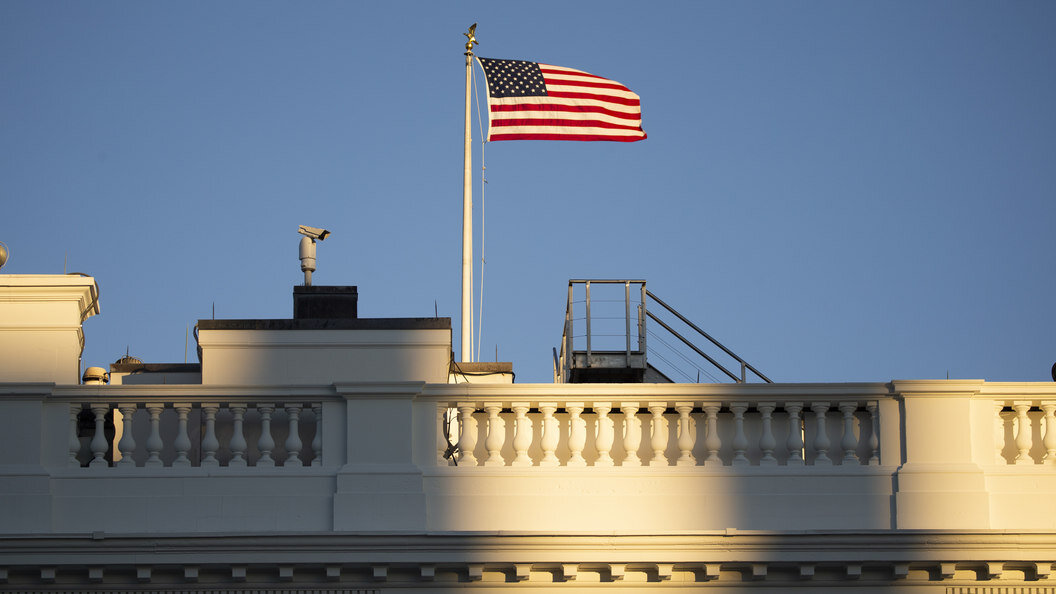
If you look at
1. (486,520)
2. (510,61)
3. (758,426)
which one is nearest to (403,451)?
(486,520)

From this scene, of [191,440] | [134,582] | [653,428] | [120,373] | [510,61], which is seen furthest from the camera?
[510,61]

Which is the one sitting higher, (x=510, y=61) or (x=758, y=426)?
(x=510, y=61)

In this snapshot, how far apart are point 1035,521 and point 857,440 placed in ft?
5.22

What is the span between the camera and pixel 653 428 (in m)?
14.5

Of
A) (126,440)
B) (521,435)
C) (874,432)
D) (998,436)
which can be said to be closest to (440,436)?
(521,435)

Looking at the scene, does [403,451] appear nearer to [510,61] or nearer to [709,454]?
→ [709,454]

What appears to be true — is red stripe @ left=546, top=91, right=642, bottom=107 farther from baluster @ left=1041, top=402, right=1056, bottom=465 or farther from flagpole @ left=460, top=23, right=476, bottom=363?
baluster @ left=1041, top=402, right=1056, bottom=465

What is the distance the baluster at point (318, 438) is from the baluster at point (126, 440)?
1505 mm

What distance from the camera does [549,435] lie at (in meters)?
14.5

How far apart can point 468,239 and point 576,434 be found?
856cm

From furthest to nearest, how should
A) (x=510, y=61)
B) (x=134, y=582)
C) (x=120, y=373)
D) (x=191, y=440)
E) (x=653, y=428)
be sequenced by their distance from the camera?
(x=510, y=61), (x=120, y=373), (x=191, y=440), (x=653, y=428), (x=134, y=582)

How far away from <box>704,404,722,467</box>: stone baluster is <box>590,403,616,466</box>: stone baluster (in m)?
0.81

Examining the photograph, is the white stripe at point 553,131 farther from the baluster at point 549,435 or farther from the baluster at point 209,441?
the baluster at point 209,441

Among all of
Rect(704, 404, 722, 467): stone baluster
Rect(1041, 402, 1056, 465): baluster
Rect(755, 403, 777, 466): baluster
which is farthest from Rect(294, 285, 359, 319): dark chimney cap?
Rect(1041, 402, 1056, 465): baluster
